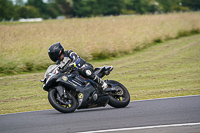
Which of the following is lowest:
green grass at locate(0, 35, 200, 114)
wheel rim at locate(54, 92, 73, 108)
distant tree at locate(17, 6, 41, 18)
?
distant tree at locate(17, 6, 41, 18)

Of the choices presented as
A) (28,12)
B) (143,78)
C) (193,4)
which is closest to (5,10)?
(28,12)

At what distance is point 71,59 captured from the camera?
27.5ft

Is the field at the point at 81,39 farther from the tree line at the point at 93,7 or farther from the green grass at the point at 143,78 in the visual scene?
the tree line at the point at 93,7

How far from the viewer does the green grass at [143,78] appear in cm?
1121

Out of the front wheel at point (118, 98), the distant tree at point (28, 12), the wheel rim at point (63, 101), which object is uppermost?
the wheel rim at point (63, 101)

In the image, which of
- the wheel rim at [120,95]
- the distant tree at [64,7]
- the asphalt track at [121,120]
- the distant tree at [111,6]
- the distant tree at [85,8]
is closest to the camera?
the asphalt track at [121,120]

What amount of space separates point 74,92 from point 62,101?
0.51 meters

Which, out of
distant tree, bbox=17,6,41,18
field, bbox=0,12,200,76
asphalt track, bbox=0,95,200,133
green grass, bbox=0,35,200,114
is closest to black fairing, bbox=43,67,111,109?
asphalt track, bbox=0,95,200,133

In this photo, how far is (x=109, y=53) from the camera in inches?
802

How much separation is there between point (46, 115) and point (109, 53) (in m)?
12.3

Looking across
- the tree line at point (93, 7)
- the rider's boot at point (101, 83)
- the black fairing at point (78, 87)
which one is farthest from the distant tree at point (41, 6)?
the black fairing at point (78, 87)

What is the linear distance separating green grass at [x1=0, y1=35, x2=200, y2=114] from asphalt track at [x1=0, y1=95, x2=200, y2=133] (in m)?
2.06

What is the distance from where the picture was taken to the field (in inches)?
692

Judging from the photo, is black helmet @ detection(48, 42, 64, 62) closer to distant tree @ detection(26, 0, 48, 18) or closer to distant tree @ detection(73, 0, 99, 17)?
distant tree @ detection(73, 0, 99, 17)
